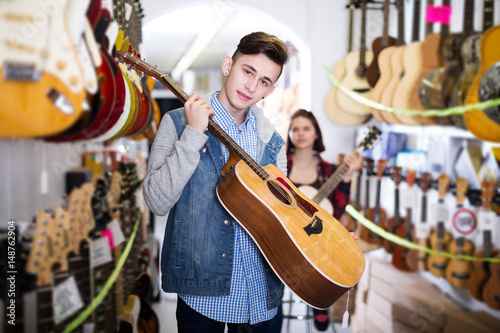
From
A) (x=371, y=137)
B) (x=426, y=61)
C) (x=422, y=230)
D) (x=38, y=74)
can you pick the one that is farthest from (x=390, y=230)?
(x=38, y=74)

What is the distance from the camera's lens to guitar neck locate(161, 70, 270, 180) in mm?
1096

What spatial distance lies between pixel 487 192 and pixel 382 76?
2.70 ft

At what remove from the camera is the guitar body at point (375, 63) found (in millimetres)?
2424

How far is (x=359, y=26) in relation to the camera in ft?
8.05

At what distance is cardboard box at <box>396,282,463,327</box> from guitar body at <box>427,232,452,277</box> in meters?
0.09

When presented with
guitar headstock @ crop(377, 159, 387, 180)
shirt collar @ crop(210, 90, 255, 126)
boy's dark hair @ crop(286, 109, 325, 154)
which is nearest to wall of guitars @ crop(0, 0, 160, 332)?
shirt collar @ crop(210, 90, 255, 126)

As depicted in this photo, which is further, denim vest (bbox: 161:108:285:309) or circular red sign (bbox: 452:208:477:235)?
circular red sign (bbox: 452:208:477:235)

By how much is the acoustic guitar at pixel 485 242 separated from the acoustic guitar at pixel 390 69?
23.6 inches

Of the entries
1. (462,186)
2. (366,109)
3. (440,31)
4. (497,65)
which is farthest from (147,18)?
(462,186)

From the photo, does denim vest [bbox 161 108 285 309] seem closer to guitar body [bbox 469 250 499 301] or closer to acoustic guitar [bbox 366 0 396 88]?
guitar body [bbox 469 250 499 301]

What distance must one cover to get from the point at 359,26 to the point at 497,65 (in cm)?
90

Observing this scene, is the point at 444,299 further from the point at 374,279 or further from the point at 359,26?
the point at 359,26

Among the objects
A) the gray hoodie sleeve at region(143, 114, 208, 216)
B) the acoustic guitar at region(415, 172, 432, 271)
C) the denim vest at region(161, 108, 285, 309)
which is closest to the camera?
the gray hoodie sleeve at region(143, 114, 208, 216)

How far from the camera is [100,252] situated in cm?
114
